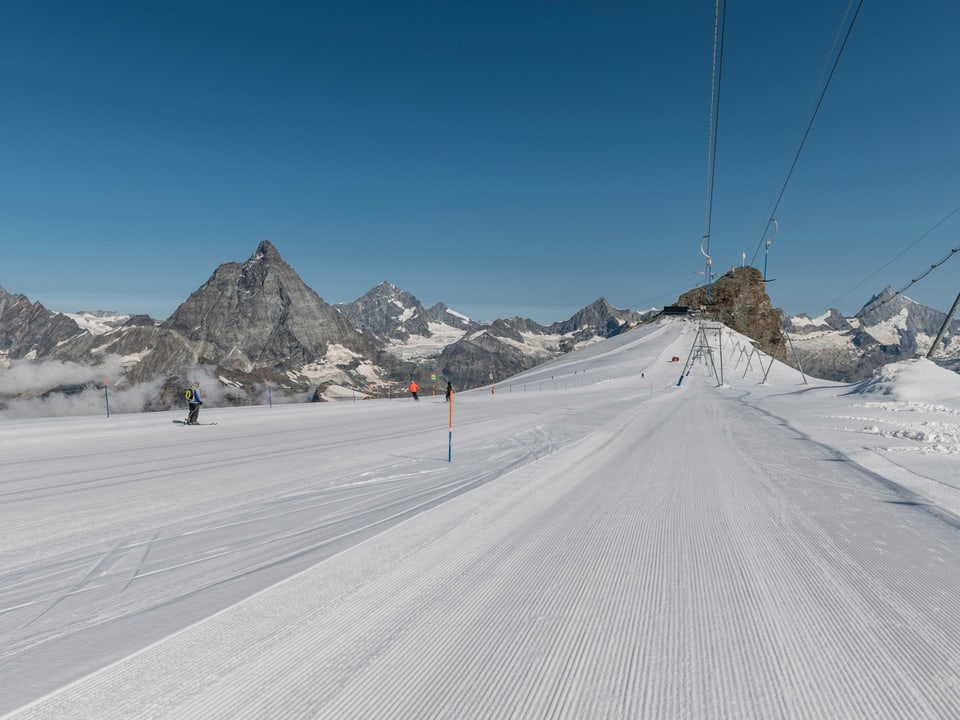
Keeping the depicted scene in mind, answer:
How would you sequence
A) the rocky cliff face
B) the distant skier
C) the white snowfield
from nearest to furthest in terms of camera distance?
1. the white snowfield
2. the distant skier
3. the rocky cliff face

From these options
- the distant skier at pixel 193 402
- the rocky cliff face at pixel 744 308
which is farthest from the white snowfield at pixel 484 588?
the rocky cliff face at pixel 744 308

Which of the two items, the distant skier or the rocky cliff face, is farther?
the rocky cliff face

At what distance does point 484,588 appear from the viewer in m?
4.79

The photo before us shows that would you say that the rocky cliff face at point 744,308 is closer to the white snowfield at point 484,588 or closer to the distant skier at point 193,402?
the distant skier at point 193,402

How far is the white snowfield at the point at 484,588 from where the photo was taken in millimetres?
3254

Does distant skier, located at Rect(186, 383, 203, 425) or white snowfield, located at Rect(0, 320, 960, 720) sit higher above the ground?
distant skier, located at Rect(186, 383, 203, 425)

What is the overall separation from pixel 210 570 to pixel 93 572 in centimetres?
131

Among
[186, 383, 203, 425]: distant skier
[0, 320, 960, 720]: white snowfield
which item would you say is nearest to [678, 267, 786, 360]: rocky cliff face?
[186, 383, 203, 425]: distant skier

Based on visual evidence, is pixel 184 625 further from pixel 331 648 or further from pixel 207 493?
pixel 207 493

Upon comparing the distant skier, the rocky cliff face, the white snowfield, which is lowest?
the white snowfield

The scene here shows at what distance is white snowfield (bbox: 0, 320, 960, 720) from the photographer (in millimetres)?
3254

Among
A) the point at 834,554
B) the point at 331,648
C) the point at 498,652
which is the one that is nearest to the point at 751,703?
the point at 498,652

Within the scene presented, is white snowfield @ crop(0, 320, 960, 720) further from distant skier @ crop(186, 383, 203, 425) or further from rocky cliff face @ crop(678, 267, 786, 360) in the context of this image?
rocky cliff face @ crop(678, 267, 786, 360)

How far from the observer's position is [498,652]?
12.2ft
